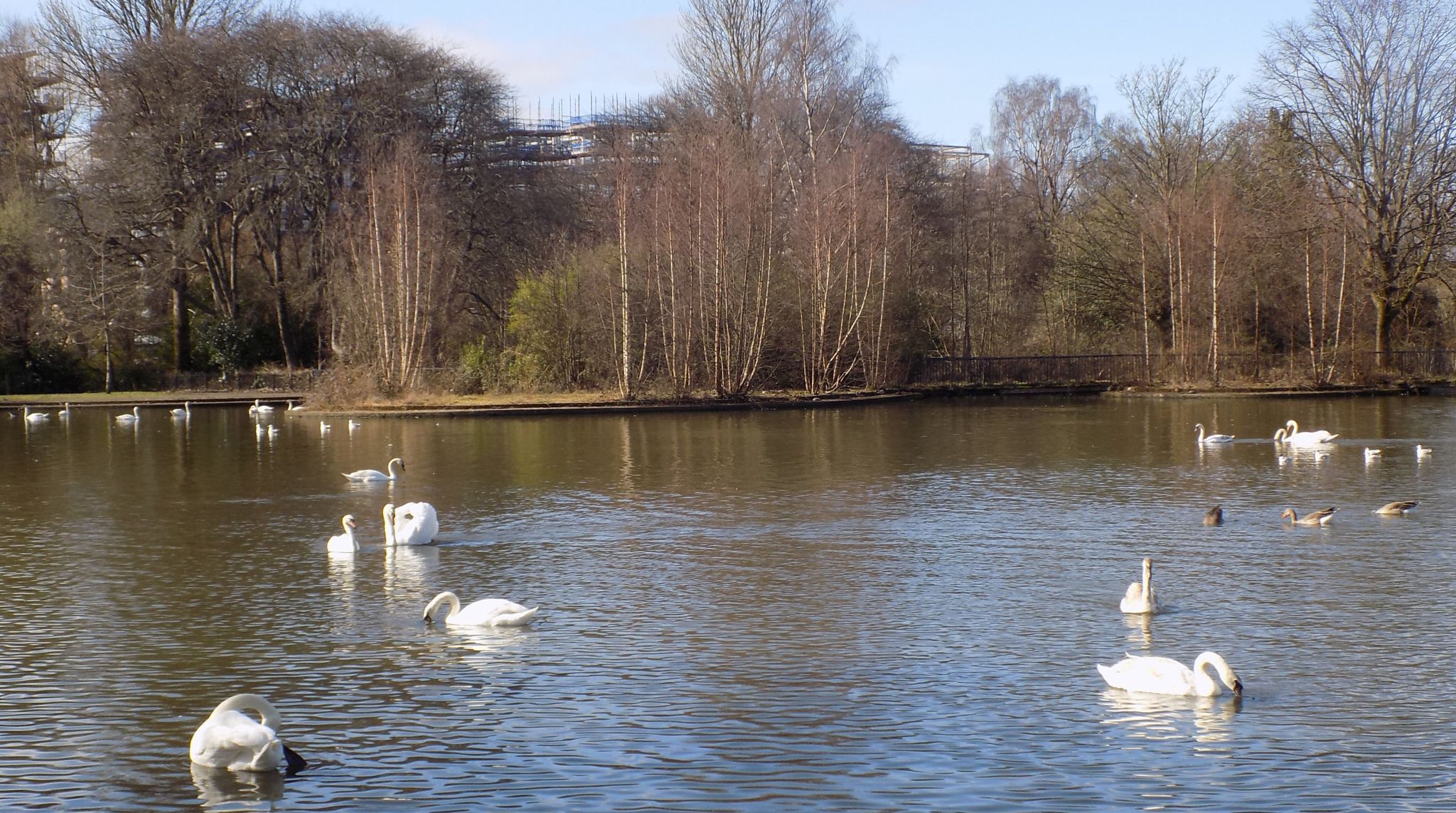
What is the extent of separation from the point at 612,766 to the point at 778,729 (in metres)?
1.14

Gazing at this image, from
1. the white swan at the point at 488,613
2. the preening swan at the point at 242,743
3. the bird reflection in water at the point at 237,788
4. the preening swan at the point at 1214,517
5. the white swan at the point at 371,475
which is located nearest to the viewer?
the bird reflection in water at the point at 237,788

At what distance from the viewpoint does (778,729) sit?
8.22 m

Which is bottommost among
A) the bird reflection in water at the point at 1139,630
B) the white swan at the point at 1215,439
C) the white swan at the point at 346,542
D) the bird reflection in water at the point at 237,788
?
the bird reflection in water at the point at 237,788

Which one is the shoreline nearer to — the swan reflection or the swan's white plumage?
the swan reflection

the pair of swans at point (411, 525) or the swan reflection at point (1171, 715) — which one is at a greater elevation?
the pair of swans at point (411, 525)

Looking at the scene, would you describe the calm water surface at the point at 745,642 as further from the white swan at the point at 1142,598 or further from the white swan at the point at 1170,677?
the white swan at the point at 1142,598

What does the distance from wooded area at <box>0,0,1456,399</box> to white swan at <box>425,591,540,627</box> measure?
98.7 ft

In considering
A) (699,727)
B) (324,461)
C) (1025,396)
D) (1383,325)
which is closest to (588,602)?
(699,727)

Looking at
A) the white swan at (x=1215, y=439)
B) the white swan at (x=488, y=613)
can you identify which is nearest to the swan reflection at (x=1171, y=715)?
the white swan at (x=488, y=613)

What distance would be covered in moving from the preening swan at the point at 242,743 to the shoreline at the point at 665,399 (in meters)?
31.1

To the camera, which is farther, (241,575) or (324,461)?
(324,461)

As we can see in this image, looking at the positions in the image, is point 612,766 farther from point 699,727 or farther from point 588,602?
point 588,602

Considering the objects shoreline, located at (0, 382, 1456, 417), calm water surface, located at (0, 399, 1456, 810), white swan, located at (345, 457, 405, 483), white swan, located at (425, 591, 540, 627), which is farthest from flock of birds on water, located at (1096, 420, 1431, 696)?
shoreline, located at (0, 382, 1456, 417)

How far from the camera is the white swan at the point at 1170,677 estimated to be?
28.2 feet
